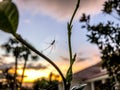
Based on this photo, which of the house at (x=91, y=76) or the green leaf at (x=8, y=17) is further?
the house at (x=91, y=76)

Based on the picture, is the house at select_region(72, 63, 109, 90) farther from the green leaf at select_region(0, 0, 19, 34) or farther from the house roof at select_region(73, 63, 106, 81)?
the green leaf at select_region(0, 0, 19, 34)

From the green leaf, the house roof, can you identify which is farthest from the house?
the green leaf

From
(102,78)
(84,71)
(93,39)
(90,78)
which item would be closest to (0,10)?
(93,39)

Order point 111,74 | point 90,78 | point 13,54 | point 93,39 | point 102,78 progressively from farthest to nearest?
point 13,54
point 90,78
point 102,78
point 93,39
point 111,74

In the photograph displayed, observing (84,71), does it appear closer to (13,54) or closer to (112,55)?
(13,54)

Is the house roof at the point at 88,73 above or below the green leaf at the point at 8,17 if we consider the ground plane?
below

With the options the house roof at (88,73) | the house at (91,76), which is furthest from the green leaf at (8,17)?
the house roof at (88,73)

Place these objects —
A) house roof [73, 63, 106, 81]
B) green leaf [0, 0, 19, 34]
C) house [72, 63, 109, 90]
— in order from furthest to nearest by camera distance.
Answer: house roof [73, 63, 106, 81]
house [72, 63, 109, 90]
green leaf [0, 0, 19, 34]

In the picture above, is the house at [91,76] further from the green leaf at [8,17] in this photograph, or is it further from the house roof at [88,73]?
the green leaf at [8,17]

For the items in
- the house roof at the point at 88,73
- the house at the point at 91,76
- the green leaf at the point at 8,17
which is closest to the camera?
the green leaf at the point at 8,17
